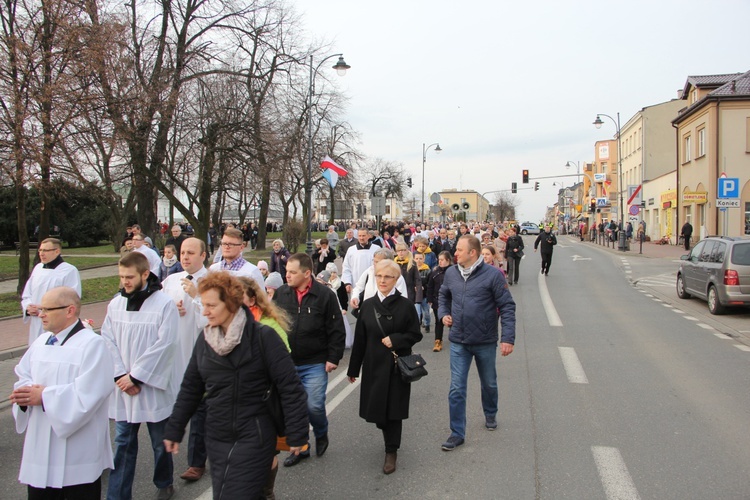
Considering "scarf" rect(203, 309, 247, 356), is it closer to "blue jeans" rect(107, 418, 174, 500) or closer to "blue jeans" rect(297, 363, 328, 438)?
"blue jeans" rect(107, 418, 174, 500)

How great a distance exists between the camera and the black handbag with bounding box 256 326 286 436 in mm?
3207

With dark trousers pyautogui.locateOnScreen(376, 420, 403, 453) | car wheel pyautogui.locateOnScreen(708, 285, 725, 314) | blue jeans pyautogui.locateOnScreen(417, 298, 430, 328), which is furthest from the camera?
car wheel pyautogui.locateOnScreen(708, 285, 725, 314)

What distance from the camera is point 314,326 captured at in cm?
477

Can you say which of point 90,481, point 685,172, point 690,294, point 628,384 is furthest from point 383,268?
point 685,172

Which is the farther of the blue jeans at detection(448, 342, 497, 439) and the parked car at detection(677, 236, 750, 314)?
the parked car at detection(677, 236, 750, 314)

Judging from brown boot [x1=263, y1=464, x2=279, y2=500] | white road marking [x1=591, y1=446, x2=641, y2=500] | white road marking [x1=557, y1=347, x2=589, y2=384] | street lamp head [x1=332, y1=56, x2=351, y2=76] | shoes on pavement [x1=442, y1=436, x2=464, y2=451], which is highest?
street lamp head [x1=332, y1=56, x2=351, y2=76]

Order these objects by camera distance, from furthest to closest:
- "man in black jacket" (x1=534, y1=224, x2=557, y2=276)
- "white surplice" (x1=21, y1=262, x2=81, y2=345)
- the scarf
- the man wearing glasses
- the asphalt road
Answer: "man in black jacket" (x1=534, y1=224, x2=557, y2=276) → "white surplice" (x1=21, y1=262, x2=81, y2=345) → the man wearing glasses → the asphalt road → the scarf

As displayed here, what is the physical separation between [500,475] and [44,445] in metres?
3.17

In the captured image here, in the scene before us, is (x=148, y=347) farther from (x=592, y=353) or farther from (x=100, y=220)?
(x=100, y=220)

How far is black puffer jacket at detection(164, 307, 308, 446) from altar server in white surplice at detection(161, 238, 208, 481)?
4.24 feet

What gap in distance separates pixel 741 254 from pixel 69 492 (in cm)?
1318

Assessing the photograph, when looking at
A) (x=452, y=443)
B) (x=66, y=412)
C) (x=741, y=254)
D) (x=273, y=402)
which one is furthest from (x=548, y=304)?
(x=66, y=412)

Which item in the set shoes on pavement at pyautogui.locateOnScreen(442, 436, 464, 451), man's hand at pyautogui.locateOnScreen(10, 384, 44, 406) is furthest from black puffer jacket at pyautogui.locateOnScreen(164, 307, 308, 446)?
shoes on pavement at pyautogui.locateOnScreen(442, 436, 464, 451)

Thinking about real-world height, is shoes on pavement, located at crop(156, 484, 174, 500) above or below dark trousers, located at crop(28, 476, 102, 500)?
below
